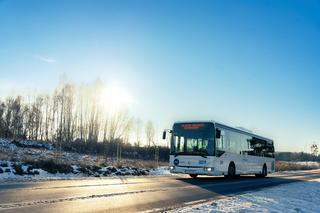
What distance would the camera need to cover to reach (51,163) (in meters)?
22.7

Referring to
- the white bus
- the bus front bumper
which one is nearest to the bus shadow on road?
the bus front bumper

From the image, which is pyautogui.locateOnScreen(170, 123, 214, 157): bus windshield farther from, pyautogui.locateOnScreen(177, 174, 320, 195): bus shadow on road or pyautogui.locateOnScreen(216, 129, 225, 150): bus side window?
pyautogui.locateOnScreen(177, 174, 320, 195): bus shadow on road

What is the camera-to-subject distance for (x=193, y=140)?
21875 millimetres

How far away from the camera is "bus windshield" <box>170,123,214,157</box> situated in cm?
2150

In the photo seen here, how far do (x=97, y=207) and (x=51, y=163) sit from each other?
13.9 metres

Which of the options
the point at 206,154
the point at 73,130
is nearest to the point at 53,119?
the point at 73,130

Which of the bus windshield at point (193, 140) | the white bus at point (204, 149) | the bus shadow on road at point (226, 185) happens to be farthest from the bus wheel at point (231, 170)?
the bus windshield at point (193, 140)

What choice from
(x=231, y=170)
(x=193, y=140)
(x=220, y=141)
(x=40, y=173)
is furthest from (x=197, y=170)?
(x=40, y=173)

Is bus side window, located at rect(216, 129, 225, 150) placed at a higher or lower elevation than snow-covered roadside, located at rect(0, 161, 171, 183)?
higher

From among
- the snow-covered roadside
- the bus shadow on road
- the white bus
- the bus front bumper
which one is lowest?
the bus shadow on road

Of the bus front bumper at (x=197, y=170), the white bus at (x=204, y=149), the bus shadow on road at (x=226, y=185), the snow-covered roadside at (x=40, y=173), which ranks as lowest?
the bus shadow on road at (x=226, y=185)

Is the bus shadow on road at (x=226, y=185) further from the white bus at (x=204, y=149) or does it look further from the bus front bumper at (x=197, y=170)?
the white bus at (x=204, y=149)

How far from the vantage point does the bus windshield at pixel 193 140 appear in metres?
21.5

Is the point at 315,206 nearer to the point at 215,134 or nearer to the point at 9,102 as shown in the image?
the point at 215,134
